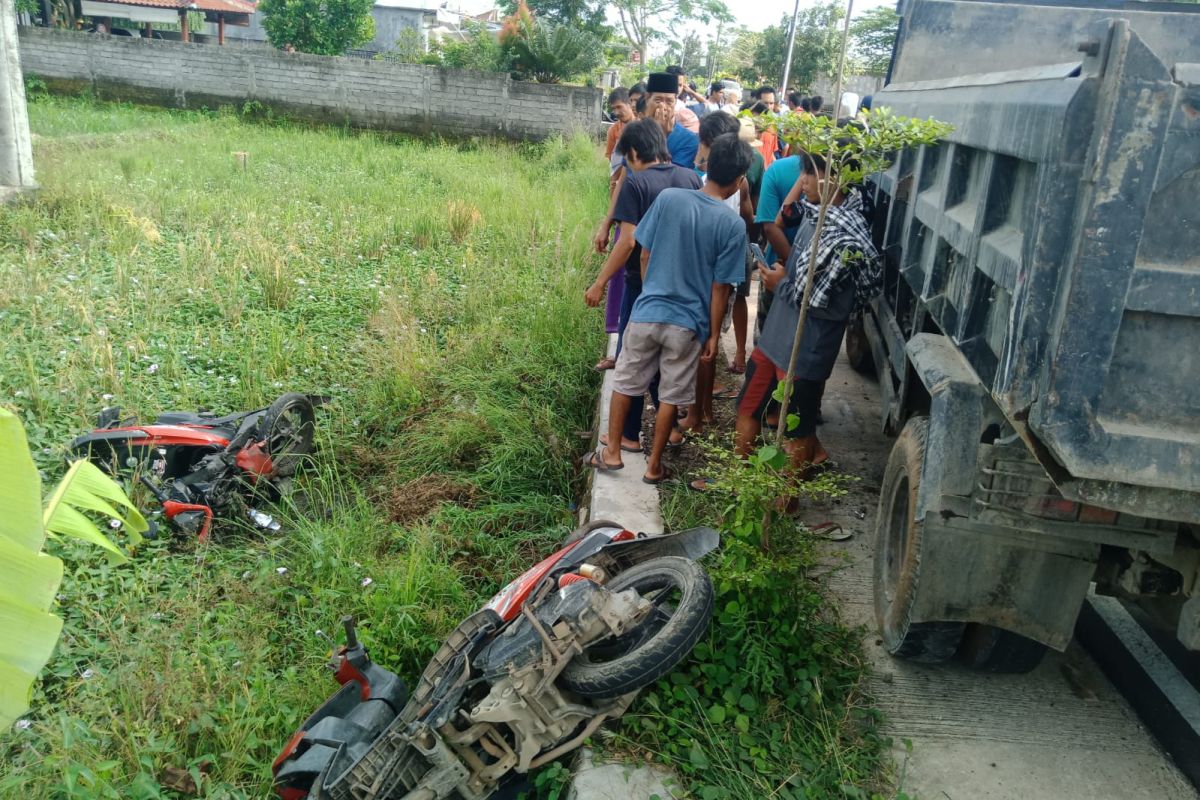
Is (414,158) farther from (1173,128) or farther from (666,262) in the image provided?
(1173,128)

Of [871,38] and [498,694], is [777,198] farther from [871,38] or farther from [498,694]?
[871,38]

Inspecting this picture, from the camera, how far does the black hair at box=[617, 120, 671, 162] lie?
5.07 meters

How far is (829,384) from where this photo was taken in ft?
21.5

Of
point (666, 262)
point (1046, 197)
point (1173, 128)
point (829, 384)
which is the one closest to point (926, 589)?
point (1046, 197)

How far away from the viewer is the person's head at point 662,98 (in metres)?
6.51

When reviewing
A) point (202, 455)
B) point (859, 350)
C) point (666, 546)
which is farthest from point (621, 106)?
point (666, 546)

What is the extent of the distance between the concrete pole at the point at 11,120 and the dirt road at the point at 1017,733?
9.89 metres

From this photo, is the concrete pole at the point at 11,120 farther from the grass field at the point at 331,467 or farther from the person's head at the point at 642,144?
the person's head at the point at 642,144

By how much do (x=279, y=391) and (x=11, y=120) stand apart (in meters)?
6.52

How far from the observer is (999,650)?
3318 millimetres

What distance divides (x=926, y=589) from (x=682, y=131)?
4769 millimetres

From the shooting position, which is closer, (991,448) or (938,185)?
A: (991,448)

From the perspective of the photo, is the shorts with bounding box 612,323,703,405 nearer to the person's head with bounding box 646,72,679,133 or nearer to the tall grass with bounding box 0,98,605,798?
the tall grass with bounding box 0,98,605,798

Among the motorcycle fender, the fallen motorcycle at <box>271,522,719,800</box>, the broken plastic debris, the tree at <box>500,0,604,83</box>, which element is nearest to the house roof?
the tree at <box>500,0,604,83</box>
